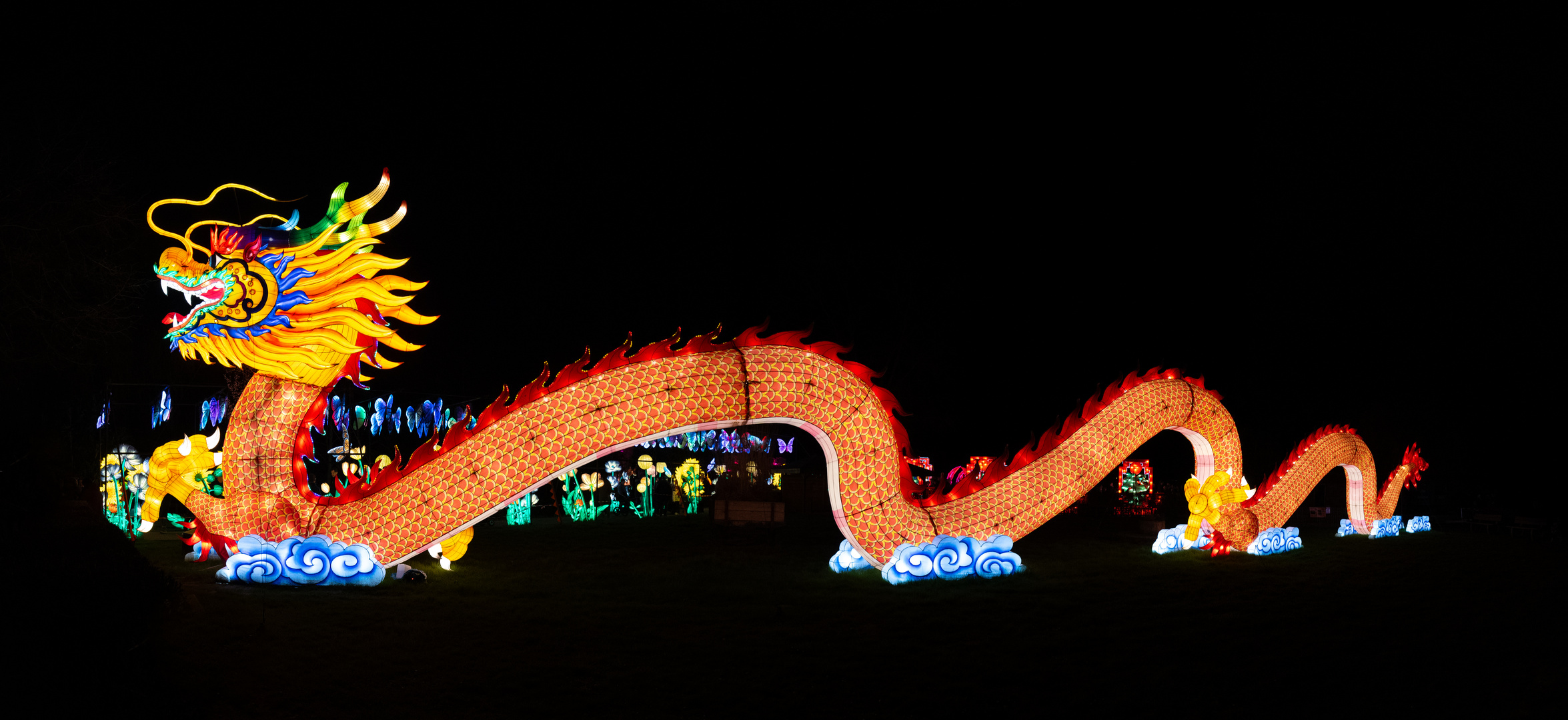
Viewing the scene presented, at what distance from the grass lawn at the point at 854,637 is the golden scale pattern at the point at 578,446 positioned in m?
0.59

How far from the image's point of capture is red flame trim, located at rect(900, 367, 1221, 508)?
1075 cm

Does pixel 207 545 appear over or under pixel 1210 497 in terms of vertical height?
under

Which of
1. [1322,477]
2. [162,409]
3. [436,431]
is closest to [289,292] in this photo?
[436,431]

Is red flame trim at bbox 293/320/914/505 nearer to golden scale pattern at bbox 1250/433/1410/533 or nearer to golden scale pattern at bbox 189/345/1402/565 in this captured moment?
golden scale pattern at bbox 189/345/1402/565

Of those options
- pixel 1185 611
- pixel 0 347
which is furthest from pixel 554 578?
pixel 1185 611

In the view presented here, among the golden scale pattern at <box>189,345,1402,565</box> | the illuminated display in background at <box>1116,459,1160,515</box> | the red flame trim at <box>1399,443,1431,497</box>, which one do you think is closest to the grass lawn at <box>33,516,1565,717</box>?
the golden scale pattern at <box>189,345,1402,565</box>

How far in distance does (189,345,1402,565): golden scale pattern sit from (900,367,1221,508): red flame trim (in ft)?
0.75

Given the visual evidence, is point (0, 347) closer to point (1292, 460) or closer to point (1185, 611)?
point (1185, 611)

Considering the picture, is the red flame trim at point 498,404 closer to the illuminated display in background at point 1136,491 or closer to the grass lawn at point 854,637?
the grass lawn at point 854,637

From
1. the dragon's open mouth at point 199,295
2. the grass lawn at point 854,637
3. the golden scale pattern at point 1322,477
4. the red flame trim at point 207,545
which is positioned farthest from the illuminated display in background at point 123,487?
the golden scale pattern at point 1322,477

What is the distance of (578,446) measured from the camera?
9406mm

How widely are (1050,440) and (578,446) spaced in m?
5.43

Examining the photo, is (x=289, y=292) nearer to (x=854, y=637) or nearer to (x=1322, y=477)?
(x=854, y=637)

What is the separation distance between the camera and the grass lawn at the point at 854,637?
5.94 metres
